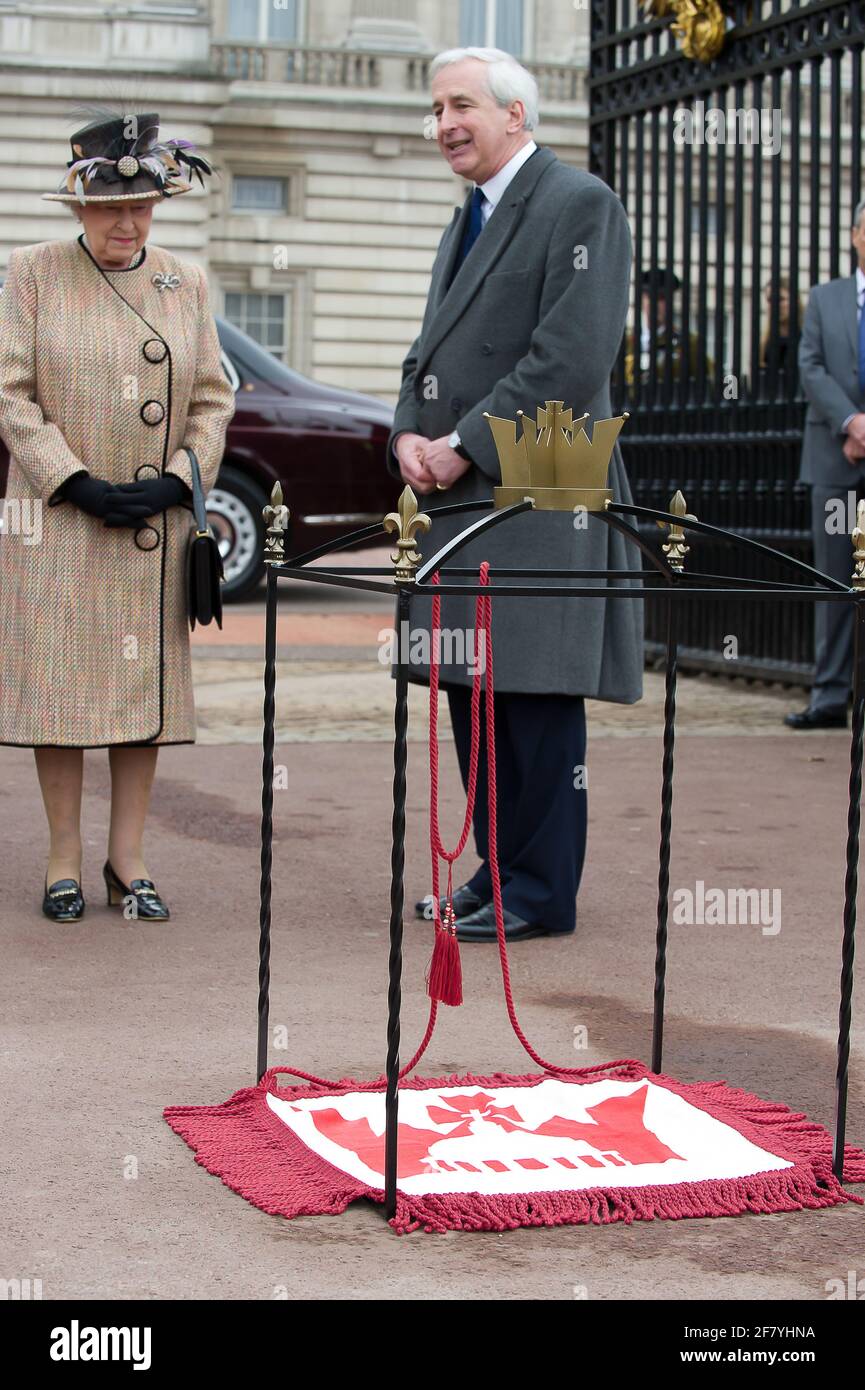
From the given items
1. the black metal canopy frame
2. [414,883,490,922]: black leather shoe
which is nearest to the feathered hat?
the black metal canopy frame

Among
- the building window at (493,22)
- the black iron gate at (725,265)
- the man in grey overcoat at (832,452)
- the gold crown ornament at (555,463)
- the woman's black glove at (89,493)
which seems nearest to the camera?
the gold crown ornament at (555,463)

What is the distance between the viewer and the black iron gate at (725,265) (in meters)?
9.12

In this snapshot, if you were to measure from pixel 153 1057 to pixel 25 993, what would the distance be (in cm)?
56

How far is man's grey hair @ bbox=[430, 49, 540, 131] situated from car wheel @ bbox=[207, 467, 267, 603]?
25.9ft

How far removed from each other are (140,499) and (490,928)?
4.40 feet

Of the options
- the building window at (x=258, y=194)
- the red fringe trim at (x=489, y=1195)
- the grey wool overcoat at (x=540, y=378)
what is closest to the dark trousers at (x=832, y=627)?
the grey wool overcoat at (x=540, y=378)

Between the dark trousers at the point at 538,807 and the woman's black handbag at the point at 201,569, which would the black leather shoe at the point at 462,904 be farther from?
the woman's black handbag at the point at 201,569

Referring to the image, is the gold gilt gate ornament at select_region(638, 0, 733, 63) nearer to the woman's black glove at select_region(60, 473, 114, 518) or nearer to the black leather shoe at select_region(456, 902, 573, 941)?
the woman's black glove at select_region(60, 473, 114, 518)

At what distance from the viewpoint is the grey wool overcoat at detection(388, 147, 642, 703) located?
192 inches

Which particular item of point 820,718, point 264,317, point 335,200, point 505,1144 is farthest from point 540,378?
point 335,200

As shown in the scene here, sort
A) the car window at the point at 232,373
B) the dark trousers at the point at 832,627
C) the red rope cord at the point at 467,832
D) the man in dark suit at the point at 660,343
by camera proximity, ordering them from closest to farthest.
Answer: the red rope cord at the point at 467,832, the dark trousers at the point at 832,627, the man in dark suit at the point at 660,343, the car window at the point at 232,373

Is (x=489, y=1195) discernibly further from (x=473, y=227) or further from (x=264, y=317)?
(x=264, y=317)

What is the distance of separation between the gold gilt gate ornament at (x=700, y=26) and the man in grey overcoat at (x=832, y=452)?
136cm

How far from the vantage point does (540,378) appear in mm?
4863
